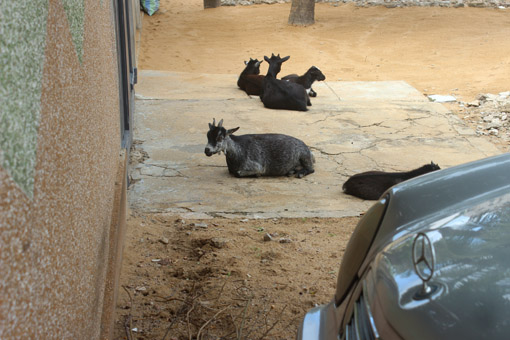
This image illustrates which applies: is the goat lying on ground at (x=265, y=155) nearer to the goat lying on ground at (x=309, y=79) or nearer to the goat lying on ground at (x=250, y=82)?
the goat lying on ground at (x=250, y=82)

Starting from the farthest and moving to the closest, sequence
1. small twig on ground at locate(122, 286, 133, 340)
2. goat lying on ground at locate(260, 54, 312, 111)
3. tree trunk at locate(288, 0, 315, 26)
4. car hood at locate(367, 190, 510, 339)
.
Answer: tree trunk at locate(288, 0, 315, 26) < goat lying on ground at locate(260, 54, 312, 111) < small twig on ground at locate(122, 286, 133, 340) < car hood at locate(367, 190, 510, 339)

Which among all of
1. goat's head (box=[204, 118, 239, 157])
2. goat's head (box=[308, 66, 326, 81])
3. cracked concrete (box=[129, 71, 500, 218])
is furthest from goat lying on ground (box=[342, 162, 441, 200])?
goat's head (box=[308, 66, 326, 81])

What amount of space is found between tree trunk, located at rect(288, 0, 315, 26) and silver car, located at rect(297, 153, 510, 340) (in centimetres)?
1705

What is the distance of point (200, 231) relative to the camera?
15.1ft

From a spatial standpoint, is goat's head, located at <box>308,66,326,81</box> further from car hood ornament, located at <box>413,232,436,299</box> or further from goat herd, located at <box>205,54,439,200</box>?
car hood ornament, located at <box>413,232,436,299</box>

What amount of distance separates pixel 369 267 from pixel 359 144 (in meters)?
5.49

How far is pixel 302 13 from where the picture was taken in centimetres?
1875

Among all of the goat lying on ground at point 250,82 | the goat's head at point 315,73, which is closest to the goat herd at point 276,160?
the goat lying on ground at point 250,82

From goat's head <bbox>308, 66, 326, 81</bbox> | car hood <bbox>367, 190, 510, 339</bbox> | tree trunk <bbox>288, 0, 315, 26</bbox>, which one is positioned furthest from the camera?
tree trunk <bbox>288, 0, 315, 26</bbox>

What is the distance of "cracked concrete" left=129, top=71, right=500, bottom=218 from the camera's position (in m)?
5.42

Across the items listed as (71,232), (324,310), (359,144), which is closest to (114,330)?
(324,310)

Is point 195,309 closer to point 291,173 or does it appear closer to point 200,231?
point 200,231

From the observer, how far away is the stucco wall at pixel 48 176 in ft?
3.59

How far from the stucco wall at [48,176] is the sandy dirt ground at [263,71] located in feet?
3.37
